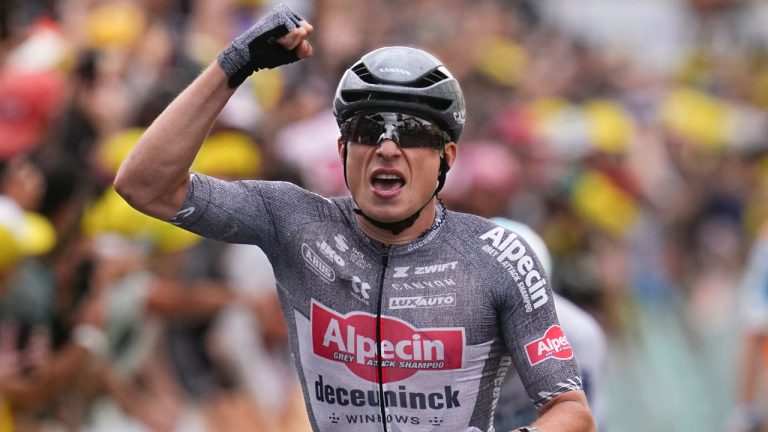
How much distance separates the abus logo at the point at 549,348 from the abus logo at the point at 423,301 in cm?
A: 26

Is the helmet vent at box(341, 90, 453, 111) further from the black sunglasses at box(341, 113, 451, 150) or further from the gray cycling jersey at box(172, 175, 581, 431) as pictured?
the gray cycling jersey at box(172, 175, 581, 431)

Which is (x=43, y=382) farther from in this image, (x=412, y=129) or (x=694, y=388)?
(x=694, y=388)

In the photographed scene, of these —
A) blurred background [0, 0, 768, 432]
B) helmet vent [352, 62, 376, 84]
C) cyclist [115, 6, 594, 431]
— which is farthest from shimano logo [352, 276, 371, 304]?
blurred background [0, 0, 768, 432]

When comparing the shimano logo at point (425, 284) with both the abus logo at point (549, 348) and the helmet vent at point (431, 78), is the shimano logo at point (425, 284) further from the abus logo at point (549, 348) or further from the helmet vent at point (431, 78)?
the helmet vent at point (431, 78)

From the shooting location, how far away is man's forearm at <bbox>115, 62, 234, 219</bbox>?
14.7 feet

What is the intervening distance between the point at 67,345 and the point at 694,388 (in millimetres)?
9757

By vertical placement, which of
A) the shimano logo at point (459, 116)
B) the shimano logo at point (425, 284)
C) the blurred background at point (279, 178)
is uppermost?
the shimano logo at point (459, 116)

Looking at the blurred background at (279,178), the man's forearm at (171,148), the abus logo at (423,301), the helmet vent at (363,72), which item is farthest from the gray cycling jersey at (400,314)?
the blurred background at (279,178)

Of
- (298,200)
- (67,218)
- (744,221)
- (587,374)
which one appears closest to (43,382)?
(67,218)

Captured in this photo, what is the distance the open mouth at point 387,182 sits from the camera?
4.60 metres

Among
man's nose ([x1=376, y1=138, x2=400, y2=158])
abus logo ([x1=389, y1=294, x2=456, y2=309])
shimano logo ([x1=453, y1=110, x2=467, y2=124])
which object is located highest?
shimano logo ([x1=453, y1=110, x2=467, y2=124])

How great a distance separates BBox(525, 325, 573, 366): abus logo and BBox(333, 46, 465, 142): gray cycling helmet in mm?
672

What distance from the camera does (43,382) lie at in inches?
299

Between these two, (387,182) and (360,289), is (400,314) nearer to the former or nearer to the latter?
(360,289)
